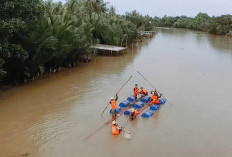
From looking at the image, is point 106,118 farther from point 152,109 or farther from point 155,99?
point 155,99

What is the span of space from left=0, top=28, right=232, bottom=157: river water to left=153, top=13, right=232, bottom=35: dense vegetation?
4283 centimetres

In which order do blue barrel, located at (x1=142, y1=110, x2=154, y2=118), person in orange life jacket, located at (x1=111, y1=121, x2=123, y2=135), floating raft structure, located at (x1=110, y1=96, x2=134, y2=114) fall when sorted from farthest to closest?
floating raft structure, located at (x1=110, y1=96, x2=134, y2=114) → blue barrel, located at (x1=142, y1=110, x2=154, y2=118) → person in orange life jacket, located at (x1=111, y1=121, x2=123, y2=135)

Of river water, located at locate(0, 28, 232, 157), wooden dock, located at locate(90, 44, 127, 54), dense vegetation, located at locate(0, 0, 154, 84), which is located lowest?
river water, located at locate(0, 28, 232, 157)

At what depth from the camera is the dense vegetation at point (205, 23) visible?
6404 centimetres

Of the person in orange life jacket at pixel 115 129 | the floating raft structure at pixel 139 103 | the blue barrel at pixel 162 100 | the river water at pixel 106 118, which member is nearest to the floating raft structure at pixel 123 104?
the floating raft structure at pixel 139 103

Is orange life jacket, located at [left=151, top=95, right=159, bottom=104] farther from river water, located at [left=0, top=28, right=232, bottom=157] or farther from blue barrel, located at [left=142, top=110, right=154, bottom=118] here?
blue barrel, located at [left=142, top=110, right=154, bottom=118]

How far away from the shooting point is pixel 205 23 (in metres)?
78.6

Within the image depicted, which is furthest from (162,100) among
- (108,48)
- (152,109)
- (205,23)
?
(205,23)

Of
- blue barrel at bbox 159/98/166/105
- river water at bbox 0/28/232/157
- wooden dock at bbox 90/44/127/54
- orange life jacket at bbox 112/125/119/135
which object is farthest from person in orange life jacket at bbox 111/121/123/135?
wooden dock at bbox 90/44/127/54

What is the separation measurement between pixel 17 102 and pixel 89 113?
393cm

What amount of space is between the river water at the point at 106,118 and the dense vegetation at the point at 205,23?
4283 centimetres

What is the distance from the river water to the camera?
37.3 ft

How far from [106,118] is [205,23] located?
70.1 meters

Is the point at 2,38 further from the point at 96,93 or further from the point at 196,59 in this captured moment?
the point at 196,59
